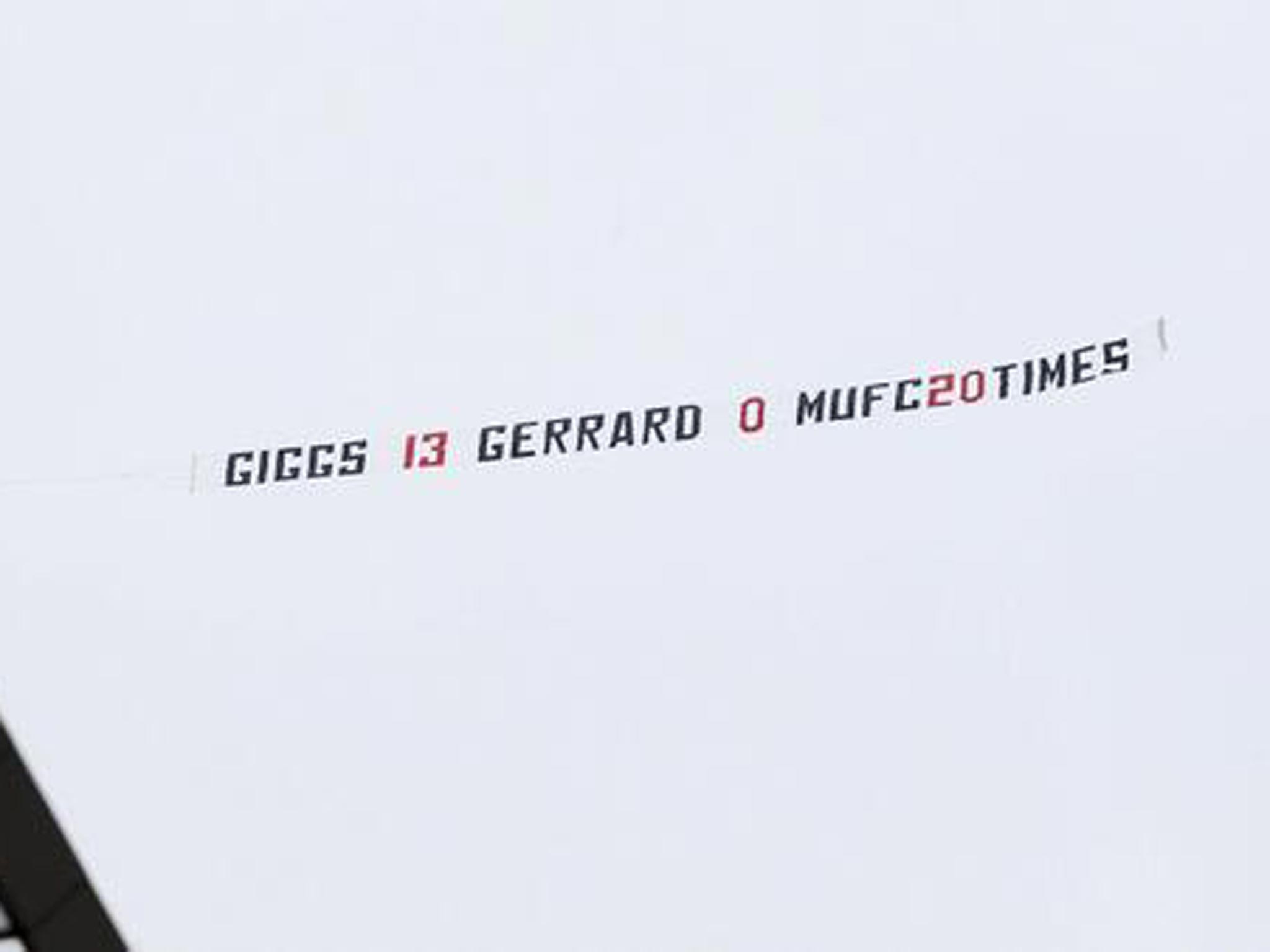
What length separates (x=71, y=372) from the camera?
16.4 ft

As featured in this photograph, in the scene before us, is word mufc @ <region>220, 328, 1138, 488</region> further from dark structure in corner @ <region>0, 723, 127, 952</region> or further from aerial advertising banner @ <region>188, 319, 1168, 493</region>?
dark structure in corner @ <region>0, 723, 127, 952</region>

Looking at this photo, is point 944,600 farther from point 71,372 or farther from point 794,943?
point 71,372

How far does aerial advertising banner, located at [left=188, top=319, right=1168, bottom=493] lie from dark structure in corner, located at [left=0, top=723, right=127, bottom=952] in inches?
164

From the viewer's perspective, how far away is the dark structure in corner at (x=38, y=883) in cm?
98

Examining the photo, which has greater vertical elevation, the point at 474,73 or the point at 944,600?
the point at 474,73

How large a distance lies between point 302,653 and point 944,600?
1667mm

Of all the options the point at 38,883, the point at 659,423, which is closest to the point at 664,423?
the point at 659,423

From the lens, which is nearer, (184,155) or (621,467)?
(184,155)

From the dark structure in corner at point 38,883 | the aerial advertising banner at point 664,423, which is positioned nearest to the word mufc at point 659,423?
the aerial advertising banner at point 664,423

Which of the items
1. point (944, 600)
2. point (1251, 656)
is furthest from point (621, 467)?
point (1251, 656)

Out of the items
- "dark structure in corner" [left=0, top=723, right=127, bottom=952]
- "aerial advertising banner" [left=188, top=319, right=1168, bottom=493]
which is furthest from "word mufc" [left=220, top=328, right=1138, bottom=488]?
"dark structure in corner" [left=0, top=723, right=127, bottom=952]

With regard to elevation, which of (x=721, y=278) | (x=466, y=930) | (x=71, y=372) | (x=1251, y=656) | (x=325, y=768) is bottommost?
(x=466, y=930)

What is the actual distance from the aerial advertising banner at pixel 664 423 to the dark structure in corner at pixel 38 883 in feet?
13.7

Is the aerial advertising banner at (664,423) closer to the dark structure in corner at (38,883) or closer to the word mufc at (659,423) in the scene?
the word mufc at (659,423)
